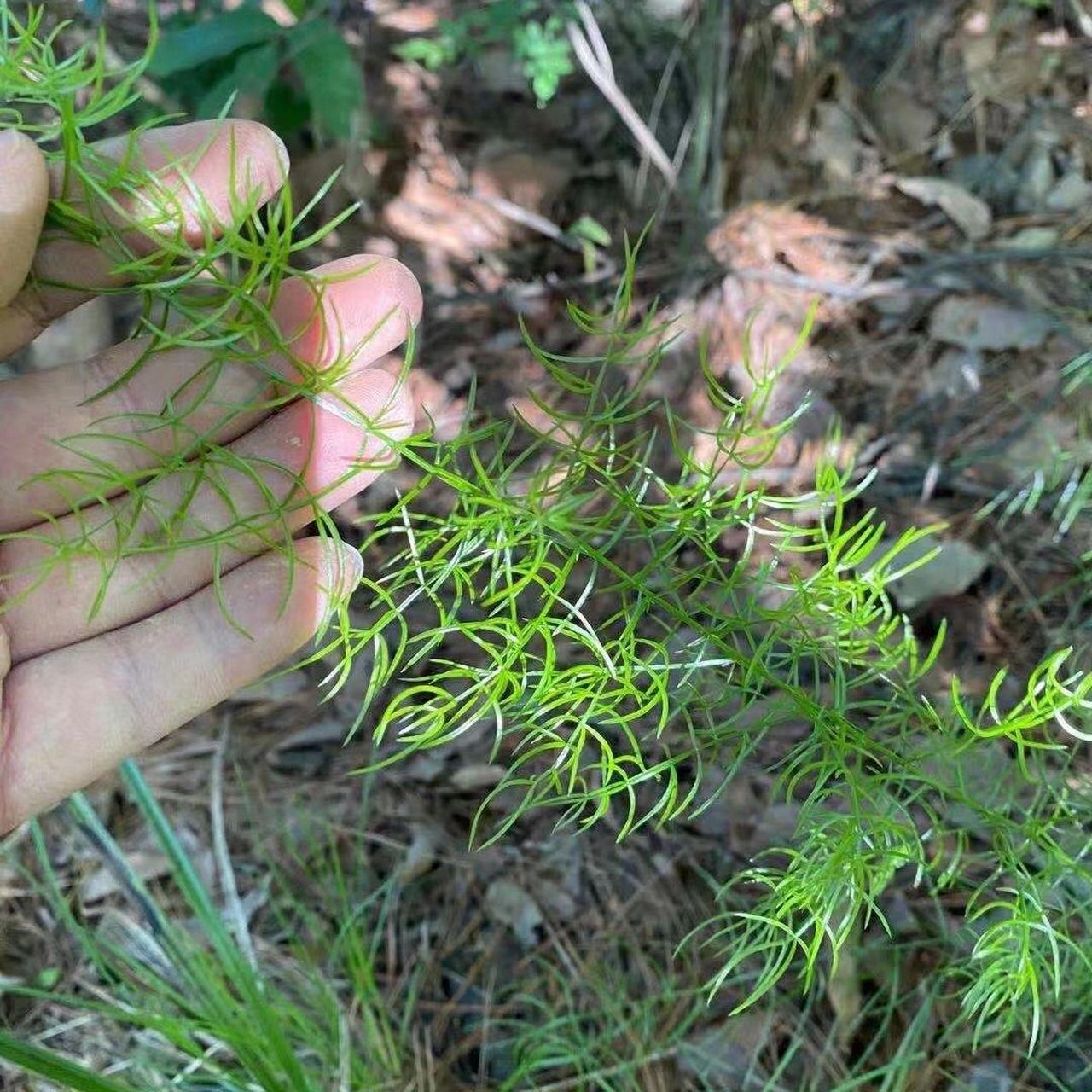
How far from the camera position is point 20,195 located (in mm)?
729

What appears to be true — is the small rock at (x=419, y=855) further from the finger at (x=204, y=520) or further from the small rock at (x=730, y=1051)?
the finger at (x=204, y=520)

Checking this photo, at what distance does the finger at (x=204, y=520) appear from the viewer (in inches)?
33.7

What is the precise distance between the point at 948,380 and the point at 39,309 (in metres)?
1.40

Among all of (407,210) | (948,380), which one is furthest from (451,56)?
(948,380)

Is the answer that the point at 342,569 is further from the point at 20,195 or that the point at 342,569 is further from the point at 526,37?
the point at 526,37

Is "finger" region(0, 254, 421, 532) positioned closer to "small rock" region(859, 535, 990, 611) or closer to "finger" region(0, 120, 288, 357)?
"finger" region(0, 120, 288, 357)

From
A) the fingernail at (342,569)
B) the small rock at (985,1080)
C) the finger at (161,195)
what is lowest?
the small rock at (985,1080)

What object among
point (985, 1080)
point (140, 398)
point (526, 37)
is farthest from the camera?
point (526, 37)

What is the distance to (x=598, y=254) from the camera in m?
2.03

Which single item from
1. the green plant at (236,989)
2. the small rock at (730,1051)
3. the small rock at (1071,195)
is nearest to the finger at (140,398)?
the green plant at (236,989)

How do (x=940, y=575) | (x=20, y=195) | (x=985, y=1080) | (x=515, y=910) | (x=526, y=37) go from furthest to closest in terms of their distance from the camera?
(x=526, y=37), (x=940, y=575), (x=515, y=910), (x=985, y=1080), (x=20, y=195)

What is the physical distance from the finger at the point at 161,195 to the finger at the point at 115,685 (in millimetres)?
293

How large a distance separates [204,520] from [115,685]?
0.68ft

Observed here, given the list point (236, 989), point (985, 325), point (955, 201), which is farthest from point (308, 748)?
point (955, 201)
